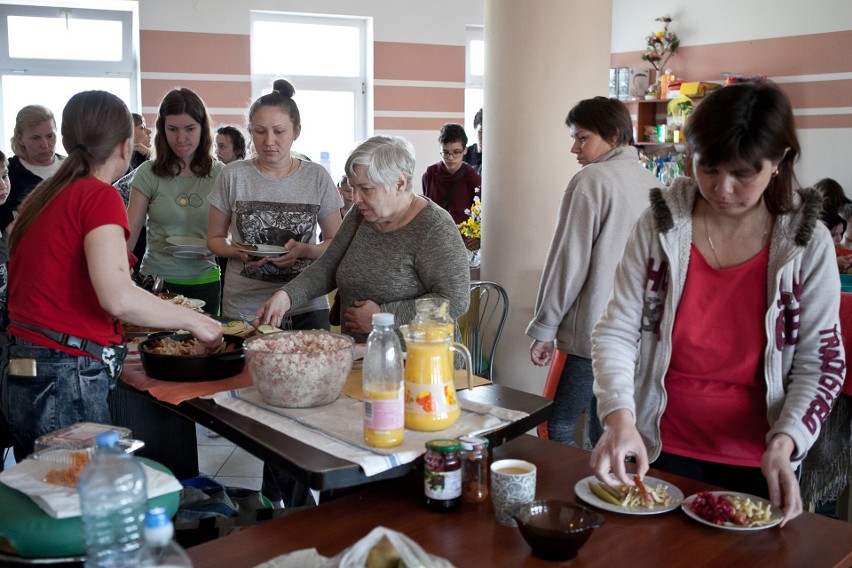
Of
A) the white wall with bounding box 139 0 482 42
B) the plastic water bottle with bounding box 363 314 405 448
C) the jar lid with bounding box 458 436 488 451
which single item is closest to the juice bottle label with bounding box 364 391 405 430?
the plastic water bottle with bounding box 363 314 405 448

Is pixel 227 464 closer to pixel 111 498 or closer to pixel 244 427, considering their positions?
pixel 244 427

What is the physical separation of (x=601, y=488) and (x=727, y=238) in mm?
537

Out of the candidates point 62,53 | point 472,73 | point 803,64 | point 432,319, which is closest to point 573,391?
point 432,319

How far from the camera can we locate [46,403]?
1.91m

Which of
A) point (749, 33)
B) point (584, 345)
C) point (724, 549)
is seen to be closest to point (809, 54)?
point (749, 33)

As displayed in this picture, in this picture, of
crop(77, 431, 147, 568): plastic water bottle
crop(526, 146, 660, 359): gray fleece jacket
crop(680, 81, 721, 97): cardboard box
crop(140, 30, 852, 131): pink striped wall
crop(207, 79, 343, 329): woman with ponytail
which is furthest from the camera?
crop(680, 81, 721, 97): cardboard box

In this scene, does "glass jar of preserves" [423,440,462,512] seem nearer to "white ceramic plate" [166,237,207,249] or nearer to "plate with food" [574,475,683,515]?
"plate with food" [574,475,683,515]

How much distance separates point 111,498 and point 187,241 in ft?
6.88

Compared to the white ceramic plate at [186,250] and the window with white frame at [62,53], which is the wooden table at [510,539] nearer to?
the white ceramic plate at [186,250]

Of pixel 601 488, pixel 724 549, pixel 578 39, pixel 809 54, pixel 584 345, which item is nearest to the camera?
pixel 724 549

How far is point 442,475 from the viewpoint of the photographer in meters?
1.43

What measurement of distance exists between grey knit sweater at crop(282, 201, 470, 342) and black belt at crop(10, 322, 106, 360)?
75 centimetres

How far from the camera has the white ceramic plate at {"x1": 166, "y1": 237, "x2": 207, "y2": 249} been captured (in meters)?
3.16

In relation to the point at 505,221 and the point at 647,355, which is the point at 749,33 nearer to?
the point at 505,221
